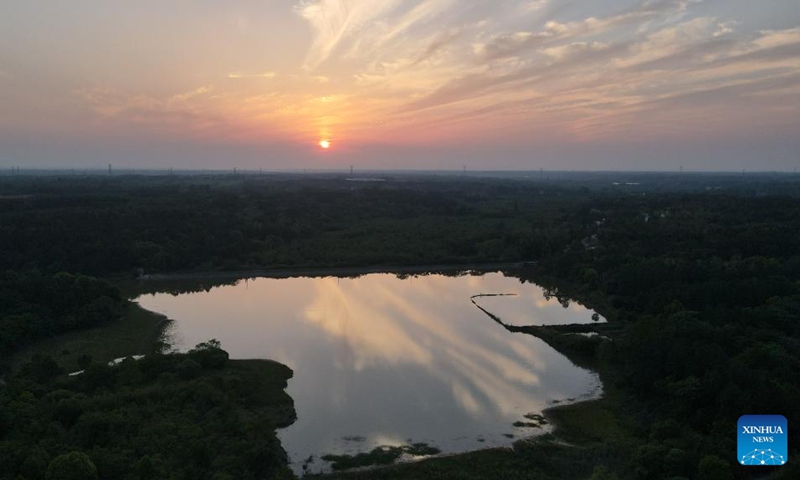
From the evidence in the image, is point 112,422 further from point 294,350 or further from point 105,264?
point 105,264

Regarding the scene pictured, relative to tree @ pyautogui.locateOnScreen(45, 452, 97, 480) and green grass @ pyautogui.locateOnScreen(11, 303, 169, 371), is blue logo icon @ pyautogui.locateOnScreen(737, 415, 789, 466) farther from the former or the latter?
green grass @ pyautogui.locateOnScreen(11, 303, 169, 371)

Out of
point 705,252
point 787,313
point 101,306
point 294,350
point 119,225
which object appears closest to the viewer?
point 787,313

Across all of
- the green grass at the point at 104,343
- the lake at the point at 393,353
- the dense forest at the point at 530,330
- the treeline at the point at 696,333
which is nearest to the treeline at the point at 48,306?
the dense forest at the point at 530,330

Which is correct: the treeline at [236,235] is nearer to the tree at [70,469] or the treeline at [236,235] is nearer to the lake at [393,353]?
the lake at [393,353]

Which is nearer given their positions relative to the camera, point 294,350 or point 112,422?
point 112,422

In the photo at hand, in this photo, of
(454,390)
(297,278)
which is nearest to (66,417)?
(454,390)

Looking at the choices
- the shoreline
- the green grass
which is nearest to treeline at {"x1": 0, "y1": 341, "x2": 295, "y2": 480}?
the green grass

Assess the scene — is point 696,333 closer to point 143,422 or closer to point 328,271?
point 143,422
